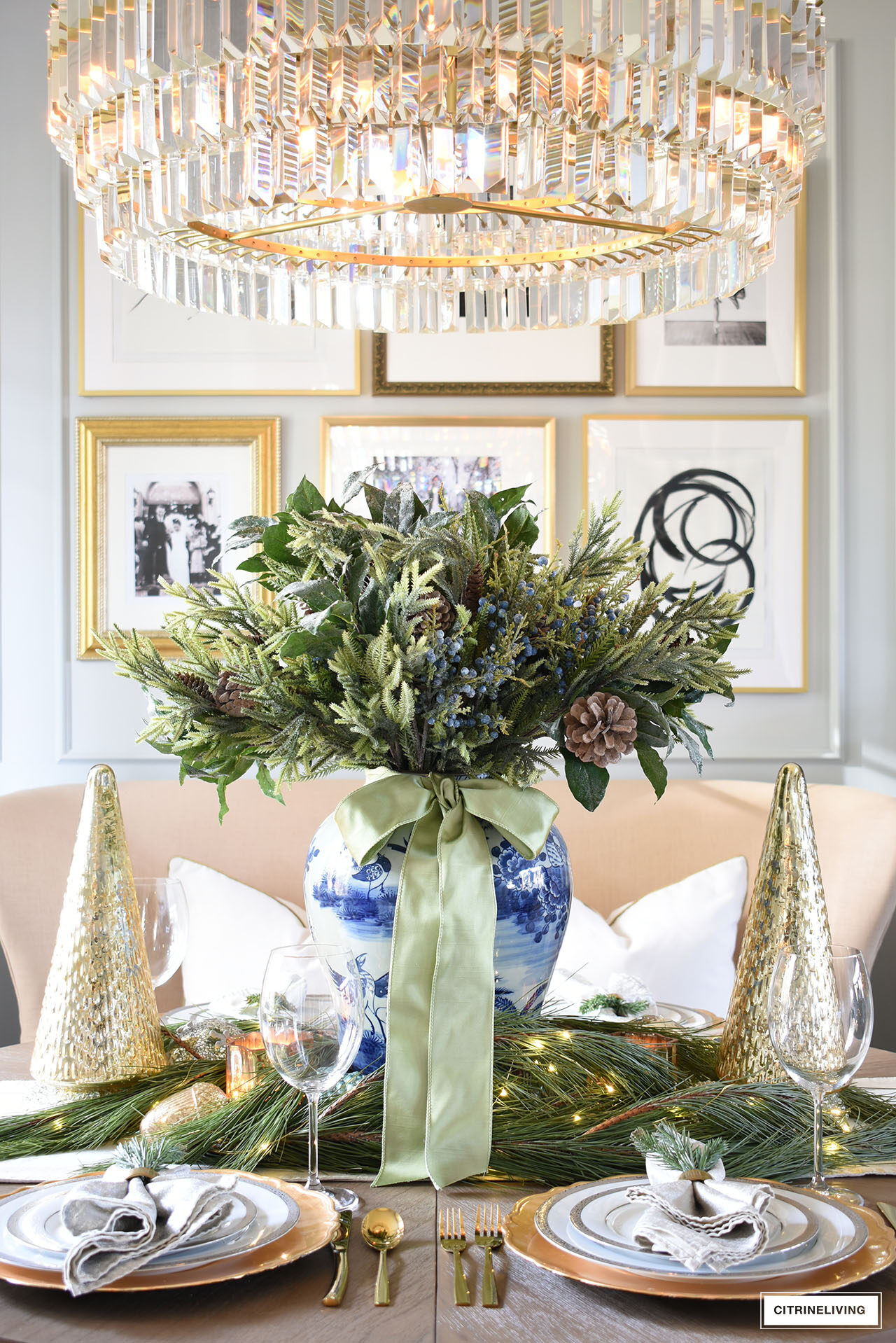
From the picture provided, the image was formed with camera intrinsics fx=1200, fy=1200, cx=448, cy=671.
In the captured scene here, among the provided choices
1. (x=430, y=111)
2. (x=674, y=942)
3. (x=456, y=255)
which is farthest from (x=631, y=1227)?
(x=674, y=942)

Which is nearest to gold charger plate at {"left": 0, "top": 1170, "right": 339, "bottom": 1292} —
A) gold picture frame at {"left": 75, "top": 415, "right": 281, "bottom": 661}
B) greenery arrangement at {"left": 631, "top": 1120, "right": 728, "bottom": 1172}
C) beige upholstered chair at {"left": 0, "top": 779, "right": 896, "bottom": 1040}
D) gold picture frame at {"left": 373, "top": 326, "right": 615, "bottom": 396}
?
greenery arrangement at {"left": 631, "top": 1120, "right": 728, "bottom": 1172}

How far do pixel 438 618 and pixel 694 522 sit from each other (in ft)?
5.63

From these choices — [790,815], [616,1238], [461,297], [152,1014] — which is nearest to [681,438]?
[461,297]

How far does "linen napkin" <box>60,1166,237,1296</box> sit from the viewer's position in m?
0.72

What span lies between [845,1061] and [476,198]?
3.38ft

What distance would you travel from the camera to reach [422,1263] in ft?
2.65

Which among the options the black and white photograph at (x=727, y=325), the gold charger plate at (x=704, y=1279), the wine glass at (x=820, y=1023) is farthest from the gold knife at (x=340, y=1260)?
the black and white photograph at (x=727, y=325)

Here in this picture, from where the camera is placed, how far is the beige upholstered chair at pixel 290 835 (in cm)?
232

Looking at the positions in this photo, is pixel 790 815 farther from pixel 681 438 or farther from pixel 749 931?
pixel 681 438

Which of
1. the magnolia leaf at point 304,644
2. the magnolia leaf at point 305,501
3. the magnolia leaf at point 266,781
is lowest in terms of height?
the magnolia leaf at point 266,781

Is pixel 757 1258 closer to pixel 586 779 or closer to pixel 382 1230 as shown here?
pixel 382 1230

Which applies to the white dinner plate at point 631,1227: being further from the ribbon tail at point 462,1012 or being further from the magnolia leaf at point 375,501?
the magnolia leaf at point 375,501

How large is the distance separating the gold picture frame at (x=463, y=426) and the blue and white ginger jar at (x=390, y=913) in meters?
1.61

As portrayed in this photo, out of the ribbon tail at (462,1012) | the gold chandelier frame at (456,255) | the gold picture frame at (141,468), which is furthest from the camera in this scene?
the gold picture frame at (141,468)
